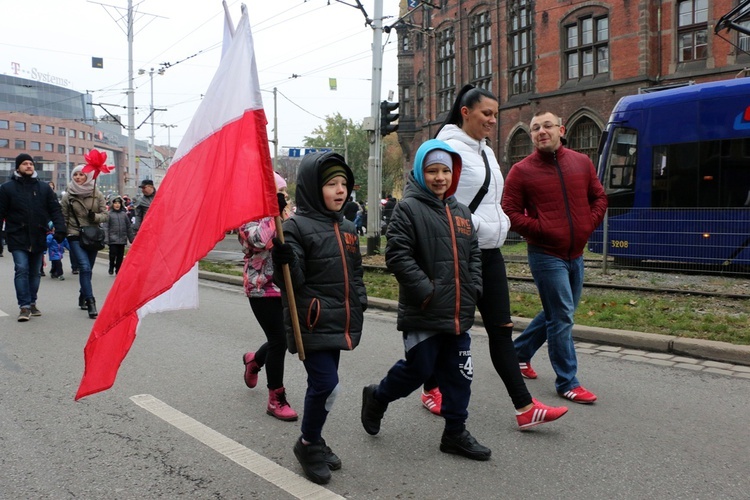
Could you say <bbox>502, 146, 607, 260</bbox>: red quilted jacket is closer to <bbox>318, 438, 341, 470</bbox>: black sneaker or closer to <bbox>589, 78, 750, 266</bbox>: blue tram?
<bbox>318, 438, 341, 470</bbox>: black sneaker

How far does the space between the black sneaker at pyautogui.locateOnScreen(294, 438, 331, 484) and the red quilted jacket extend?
2058 millimetres

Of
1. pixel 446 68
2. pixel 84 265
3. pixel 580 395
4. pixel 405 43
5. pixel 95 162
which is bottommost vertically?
pixel 580 395

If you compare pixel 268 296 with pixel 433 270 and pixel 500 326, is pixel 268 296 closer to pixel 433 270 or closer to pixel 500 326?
pixel 433 270

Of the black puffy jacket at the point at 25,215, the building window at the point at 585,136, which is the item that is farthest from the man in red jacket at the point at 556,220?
the building window at the point at 585,136

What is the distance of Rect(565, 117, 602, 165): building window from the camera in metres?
27.0

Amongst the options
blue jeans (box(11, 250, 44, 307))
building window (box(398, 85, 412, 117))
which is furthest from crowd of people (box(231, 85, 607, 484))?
building window (box(398, 85, 412, 117))

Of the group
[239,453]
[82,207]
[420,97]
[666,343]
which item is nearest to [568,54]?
[420,97]

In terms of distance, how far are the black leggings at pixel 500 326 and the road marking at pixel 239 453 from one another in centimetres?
134

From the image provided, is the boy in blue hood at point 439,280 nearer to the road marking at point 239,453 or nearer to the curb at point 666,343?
the road marking at point 239,453

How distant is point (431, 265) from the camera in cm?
376

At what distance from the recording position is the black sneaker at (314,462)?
3523 millimetres

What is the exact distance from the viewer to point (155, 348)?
6816mm

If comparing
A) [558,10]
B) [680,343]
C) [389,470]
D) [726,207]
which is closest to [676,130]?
[726,207]

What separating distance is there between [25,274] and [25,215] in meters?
0.72
